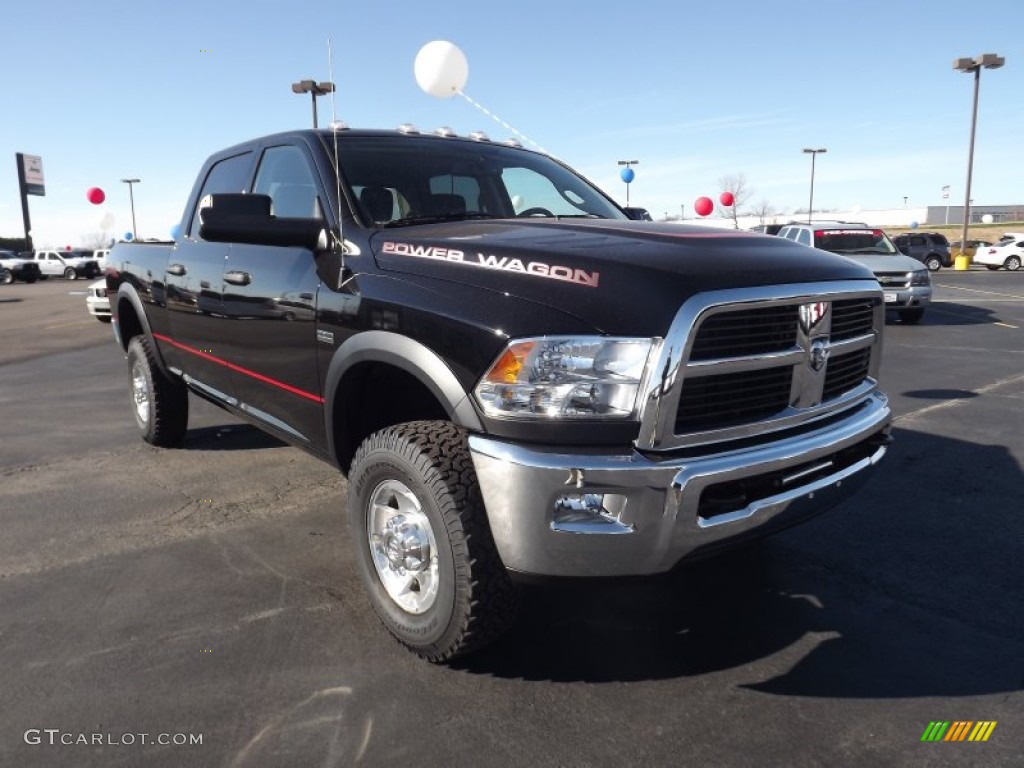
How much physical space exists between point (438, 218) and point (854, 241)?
495 inches

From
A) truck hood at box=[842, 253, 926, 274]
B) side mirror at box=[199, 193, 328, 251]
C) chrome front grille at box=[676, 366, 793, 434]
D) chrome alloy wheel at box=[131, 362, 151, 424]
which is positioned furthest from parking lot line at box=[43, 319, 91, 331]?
chrome front grille at box=[676, 366, 793, 434]

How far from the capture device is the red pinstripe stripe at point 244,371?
3316mm

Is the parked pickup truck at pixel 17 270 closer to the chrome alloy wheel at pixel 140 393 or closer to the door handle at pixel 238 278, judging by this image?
the chrome alloy wheel at pixel 140 393

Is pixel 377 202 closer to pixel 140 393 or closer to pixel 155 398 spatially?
pixel 155 398

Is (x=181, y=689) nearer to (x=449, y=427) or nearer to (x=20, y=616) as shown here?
(x=20, y=616)

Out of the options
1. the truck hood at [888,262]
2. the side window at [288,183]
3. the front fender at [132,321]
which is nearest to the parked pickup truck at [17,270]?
the front fender at [132,321]

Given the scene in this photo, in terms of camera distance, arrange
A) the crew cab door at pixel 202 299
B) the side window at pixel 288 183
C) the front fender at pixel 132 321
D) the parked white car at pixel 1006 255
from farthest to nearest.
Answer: the parked white car at pixel 1006 255
the front fender at pixel 132 321
the crew cab door at pixel 202 299
the side window at pixel 288 183

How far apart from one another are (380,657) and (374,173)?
2027 millimetres

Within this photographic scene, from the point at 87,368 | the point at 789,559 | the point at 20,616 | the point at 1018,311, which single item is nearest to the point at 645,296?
the point at 789,559

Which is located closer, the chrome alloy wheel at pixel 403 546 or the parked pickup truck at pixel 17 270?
the chrome alloy wheel at pixel 403 546

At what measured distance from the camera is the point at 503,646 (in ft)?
9.31

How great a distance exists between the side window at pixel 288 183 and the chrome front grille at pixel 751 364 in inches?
70.9

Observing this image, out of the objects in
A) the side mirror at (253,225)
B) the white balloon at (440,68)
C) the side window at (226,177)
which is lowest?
the side mirror at (253,225)

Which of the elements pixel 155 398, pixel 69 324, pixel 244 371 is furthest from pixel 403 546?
pixel 69 324
